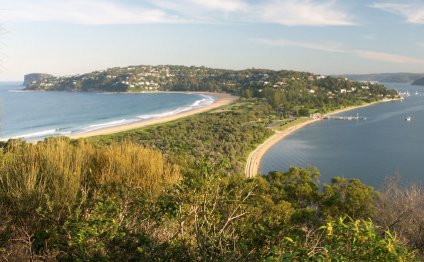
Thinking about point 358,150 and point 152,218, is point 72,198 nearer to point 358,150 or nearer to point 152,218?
point 152,218

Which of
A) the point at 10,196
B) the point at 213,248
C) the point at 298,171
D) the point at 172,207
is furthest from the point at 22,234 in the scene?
the point at 298,171

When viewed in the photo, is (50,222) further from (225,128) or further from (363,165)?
(225,128)

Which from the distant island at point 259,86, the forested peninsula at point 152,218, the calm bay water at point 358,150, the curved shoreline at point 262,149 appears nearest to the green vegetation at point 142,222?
the forested peninsula at point 152,218

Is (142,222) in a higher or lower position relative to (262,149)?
higher

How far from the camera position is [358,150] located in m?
33.2

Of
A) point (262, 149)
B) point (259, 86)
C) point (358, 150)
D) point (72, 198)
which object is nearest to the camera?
point (72, 198)

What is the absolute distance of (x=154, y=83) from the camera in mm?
102938

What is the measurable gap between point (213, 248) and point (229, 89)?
83842 mm

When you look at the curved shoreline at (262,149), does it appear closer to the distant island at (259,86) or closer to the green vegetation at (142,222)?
the distant island at (259,86)

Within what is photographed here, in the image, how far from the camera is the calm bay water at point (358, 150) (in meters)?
25.9

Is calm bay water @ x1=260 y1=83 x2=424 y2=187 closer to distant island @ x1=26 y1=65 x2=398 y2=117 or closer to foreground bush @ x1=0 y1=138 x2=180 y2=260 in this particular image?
distant island @ x1=26 y1=65 x2=398 y2=117

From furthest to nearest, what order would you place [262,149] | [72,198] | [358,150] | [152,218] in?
[358,150]
[262,149]
[72,198]
[152,218]

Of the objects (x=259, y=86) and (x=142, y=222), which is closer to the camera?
(x=142, y=222)

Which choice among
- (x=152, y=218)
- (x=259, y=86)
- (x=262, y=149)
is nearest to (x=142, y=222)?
(x=152, y=218)
